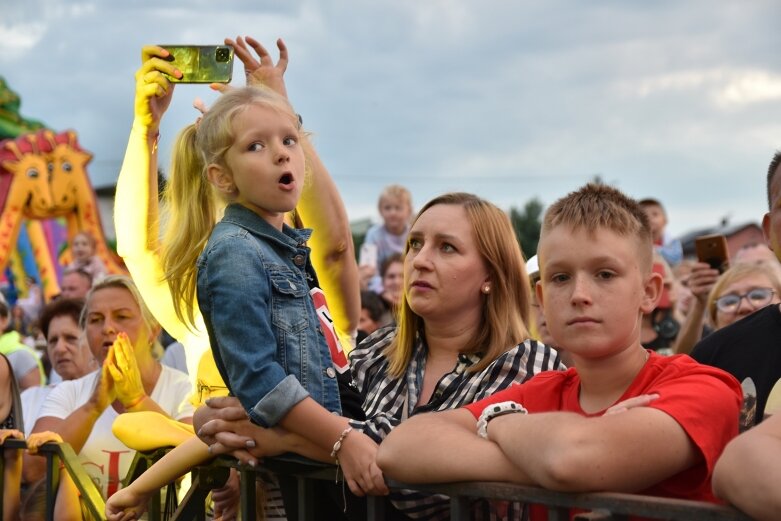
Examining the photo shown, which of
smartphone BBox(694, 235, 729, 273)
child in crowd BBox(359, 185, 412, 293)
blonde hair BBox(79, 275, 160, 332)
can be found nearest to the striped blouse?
blonde hair BBox(79, 275, 160, 332)

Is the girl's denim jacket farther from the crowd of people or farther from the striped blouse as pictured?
the striped blouse

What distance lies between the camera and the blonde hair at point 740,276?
→ 18.1 feet

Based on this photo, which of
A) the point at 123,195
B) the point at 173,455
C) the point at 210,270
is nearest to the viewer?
the point at 210,270

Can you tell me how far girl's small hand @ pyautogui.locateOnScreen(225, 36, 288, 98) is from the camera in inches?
160

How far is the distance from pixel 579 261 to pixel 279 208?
1.15m

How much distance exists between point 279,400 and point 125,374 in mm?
2159

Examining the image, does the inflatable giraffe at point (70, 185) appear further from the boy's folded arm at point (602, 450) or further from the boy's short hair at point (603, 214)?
the boy's folded arm at point (602, 450)

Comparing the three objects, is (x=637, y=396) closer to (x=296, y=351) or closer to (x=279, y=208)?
(x=296, y=351)

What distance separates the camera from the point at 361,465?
287 cm

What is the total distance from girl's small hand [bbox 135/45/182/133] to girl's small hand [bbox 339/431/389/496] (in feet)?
5.49

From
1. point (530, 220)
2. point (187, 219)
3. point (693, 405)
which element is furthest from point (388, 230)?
point (530, 220)

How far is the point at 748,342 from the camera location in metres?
3.39

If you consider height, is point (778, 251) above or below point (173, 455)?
above

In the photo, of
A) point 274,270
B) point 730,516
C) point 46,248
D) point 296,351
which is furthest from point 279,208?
point 46,248
